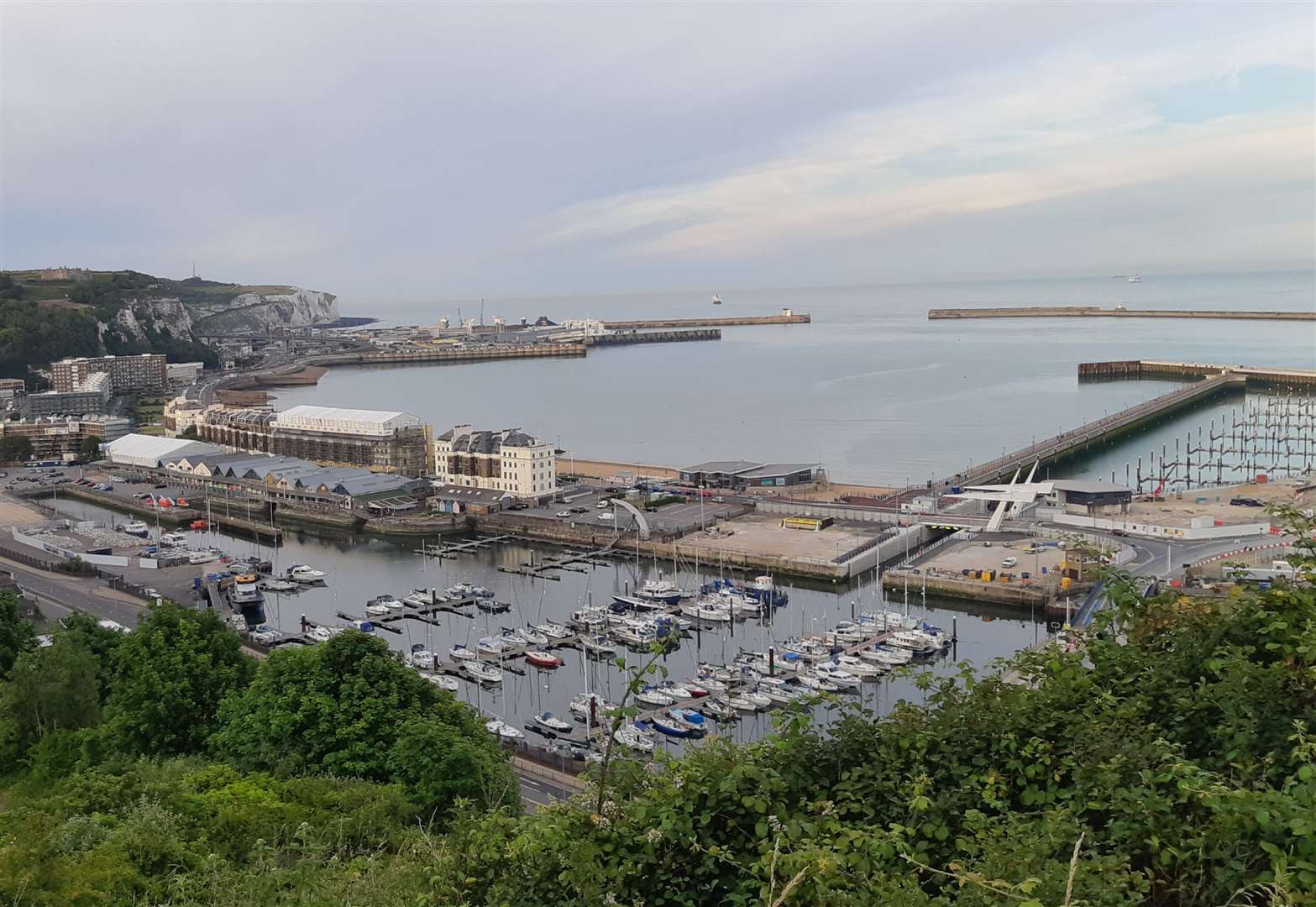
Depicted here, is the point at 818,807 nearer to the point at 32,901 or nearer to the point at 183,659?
the point at 32,901

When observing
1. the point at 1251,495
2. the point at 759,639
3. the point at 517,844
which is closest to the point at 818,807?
the point at 517,844

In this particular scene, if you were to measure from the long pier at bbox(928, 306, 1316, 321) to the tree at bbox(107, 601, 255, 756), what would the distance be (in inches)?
2531

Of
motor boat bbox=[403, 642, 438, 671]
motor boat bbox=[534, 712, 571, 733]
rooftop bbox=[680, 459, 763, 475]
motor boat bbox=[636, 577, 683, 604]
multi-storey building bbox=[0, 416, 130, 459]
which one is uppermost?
multi-storey building bbox=[0, 416, 130, 459]

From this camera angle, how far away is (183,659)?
616 cm

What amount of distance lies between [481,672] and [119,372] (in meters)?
34.5

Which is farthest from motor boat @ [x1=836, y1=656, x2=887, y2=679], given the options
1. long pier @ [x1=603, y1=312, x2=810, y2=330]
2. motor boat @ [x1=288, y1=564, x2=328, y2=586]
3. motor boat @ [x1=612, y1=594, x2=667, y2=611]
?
long pier @ [x1=603, y1=312, x2=810, y2=330]

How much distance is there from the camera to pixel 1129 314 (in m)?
67.2

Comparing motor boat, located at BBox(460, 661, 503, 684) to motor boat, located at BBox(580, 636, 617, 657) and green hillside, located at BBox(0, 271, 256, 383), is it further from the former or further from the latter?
green hillside, located at BBox(0, 271, 256, 383)

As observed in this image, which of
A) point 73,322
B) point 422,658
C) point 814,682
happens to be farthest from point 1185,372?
point 73,322

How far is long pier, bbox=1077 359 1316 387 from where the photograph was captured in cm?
3061

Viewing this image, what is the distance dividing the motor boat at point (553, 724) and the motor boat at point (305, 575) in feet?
21.4

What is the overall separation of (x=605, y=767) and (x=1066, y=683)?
115cm

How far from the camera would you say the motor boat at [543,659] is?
10.4 metres

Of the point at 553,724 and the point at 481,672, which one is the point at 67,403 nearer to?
the point at 481,672
